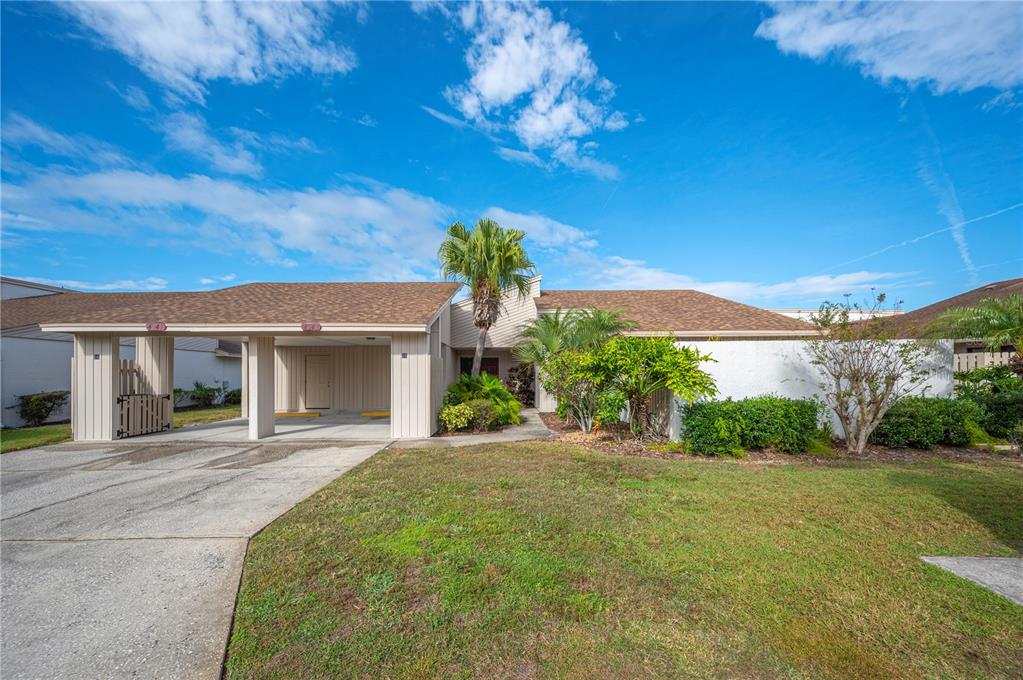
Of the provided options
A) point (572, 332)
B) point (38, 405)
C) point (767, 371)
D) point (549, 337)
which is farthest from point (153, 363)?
point (767, 371)

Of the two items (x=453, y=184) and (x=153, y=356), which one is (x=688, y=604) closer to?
(x=153, y=356)

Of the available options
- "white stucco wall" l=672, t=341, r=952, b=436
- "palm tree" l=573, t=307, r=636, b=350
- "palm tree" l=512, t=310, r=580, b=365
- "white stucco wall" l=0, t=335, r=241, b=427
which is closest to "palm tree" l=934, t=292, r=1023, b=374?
"white stucco wall" l=672, t=341, r=952, b=436

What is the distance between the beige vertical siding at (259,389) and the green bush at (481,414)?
5.01 meters

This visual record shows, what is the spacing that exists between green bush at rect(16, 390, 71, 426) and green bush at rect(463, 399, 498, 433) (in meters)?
14.1

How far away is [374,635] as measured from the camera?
102 inches

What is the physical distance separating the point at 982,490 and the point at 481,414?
360 inches

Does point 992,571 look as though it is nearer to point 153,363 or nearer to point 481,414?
point 481,414

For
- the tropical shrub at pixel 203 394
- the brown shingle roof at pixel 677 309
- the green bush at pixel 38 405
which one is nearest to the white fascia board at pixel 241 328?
the green bush at pixel 38 405

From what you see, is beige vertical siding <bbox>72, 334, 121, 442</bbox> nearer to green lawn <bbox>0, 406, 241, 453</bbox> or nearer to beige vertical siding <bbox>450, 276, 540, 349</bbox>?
green lawn <bbox>0, 406, 241, 453</bbox>

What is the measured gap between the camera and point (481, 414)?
1125 centimetres

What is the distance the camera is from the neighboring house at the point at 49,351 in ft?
43.1

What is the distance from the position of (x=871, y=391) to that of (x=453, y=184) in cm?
1547

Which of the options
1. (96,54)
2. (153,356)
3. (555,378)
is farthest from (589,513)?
(96,54)

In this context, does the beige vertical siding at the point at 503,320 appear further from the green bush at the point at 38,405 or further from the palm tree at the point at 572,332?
the green bush at the point at 38,405
